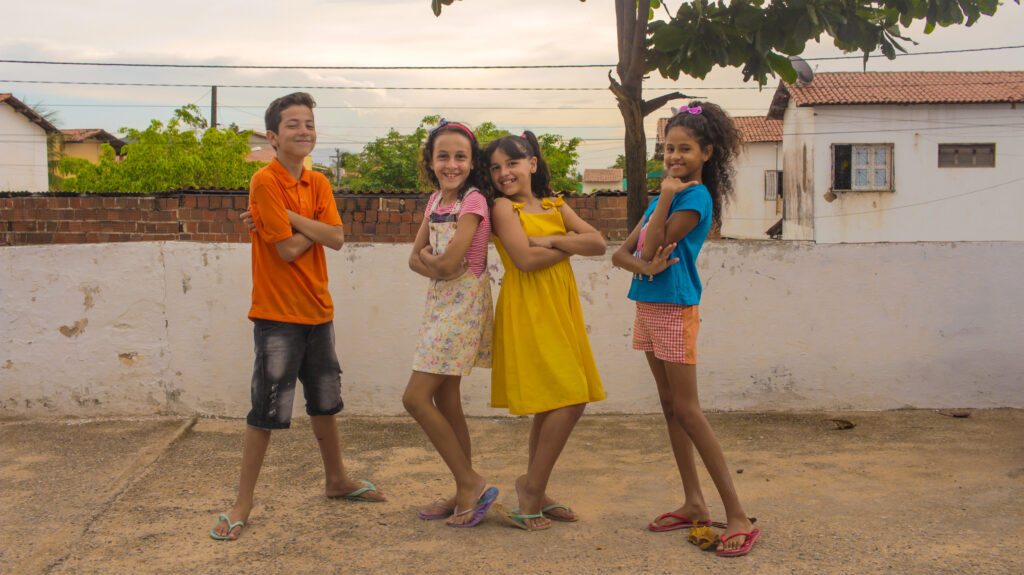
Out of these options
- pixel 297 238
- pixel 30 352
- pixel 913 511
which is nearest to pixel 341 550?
pixel 297 238

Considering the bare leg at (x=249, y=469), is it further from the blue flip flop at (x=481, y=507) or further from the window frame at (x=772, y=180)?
the window frame at (x=772, y=180)

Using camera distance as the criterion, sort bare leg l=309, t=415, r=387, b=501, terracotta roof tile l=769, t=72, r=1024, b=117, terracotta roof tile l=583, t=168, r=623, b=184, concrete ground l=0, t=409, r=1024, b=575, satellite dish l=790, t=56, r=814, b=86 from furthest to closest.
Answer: terracotta roof tile l=583, t=168, r=623, b=184 → terracotta roof tile l=769, t=72, r=1024, b=117 → satellite dish l=790, t=56, r=814, b=86 → bare leg l=309, t=415, r=387, b=501 → concrete ground l=0, t=409, r=1024, b=575

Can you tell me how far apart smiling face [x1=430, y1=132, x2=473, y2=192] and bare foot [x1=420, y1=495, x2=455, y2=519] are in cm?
127

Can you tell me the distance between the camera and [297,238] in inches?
123

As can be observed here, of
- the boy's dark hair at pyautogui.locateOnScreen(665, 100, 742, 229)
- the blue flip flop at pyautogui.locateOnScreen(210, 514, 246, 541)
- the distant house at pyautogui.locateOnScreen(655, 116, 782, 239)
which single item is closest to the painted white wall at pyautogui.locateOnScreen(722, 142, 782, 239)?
the distant house at pyautogui.locateOnScreen(655, 116, 782, 239)

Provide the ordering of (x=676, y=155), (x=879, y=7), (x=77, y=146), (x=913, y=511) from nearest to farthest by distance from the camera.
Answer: (x=676, y=155) < (x=913, y=511) < (x=879, y=7) < (x=77, y=146)

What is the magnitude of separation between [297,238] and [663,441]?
2.33 metres

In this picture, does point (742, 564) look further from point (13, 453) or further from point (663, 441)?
point (13, 453)

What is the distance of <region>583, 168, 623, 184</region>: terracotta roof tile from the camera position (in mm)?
76812

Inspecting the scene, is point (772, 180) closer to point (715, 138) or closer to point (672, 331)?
point (715, 138)

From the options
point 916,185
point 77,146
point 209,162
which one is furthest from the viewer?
point 77,146

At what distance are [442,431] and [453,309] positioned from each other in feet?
1.56

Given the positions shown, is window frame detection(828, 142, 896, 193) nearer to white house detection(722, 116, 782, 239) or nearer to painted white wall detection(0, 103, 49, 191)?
white house detection(722, 116, 782, 239)

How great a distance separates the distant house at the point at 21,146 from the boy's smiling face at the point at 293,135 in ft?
123
